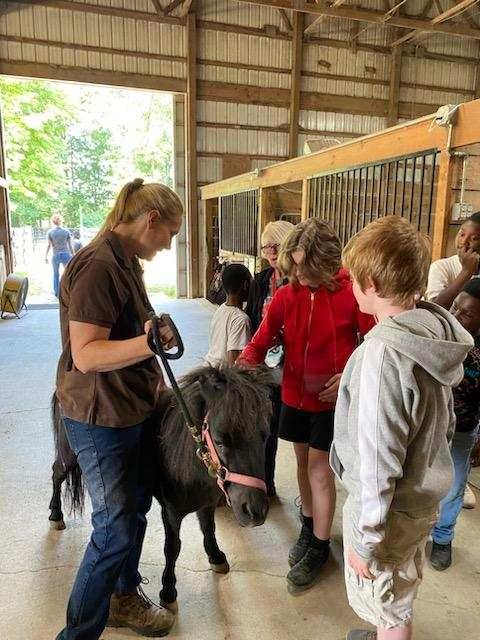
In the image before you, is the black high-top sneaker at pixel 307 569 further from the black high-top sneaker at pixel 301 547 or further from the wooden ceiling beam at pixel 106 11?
the wooden ceiling beam at pixel 106 11

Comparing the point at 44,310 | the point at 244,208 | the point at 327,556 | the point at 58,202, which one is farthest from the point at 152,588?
the point at 58,202

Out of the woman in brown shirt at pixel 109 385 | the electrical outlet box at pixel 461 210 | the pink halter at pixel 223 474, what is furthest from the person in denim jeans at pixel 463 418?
the woman in brown shirt at pixel 109 385

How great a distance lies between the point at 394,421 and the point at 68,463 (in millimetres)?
1388

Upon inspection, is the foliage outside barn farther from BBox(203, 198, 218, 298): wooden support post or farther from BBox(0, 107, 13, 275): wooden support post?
BBox(0, 107, 13, 275): wooden support post

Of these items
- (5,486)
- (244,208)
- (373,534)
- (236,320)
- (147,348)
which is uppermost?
(244,208)

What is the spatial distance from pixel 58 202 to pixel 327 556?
62.4 ft

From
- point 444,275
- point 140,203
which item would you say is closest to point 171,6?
point 444,275

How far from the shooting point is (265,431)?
51.8 inches

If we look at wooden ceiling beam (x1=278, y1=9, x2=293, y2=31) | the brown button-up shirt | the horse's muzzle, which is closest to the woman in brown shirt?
the brown button-up shirt

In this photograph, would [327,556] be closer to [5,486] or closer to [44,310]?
[5,486]

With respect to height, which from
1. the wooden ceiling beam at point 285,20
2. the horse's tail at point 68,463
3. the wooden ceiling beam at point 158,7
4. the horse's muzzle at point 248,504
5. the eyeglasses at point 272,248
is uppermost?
the wooden ceiling beam at point 285,20

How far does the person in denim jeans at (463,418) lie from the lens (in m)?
1.58

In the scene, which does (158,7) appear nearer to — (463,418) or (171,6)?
(171,6)

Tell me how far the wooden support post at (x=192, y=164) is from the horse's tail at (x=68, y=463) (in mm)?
7108
